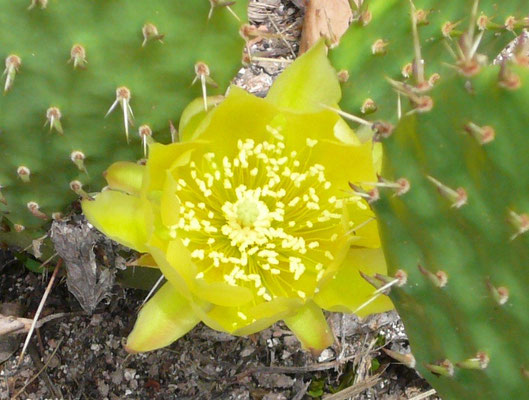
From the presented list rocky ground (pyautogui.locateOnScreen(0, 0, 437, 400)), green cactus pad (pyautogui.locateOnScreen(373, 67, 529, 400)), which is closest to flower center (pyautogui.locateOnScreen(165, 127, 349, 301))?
green cactus pad (pyautogui.locateOnScreen(373, 67, 529, 400))

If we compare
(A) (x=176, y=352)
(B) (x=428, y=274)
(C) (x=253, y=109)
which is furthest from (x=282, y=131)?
(A) (x=176, y=352)

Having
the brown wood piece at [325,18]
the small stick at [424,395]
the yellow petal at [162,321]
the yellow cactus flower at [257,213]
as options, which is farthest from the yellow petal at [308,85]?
the small stick at [424,395]

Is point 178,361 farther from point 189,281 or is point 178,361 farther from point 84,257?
point 189,281

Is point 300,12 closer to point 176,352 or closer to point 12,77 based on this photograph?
point 176,352

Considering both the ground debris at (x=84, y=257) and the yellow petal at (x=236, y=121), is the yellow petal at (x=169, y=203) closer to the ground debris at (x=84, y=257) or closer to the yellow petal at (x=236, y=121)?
the yellow petal at (x=236, y=121)

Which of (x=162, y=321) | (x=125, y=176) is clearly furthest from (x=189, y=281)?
(x=125, y=176)
